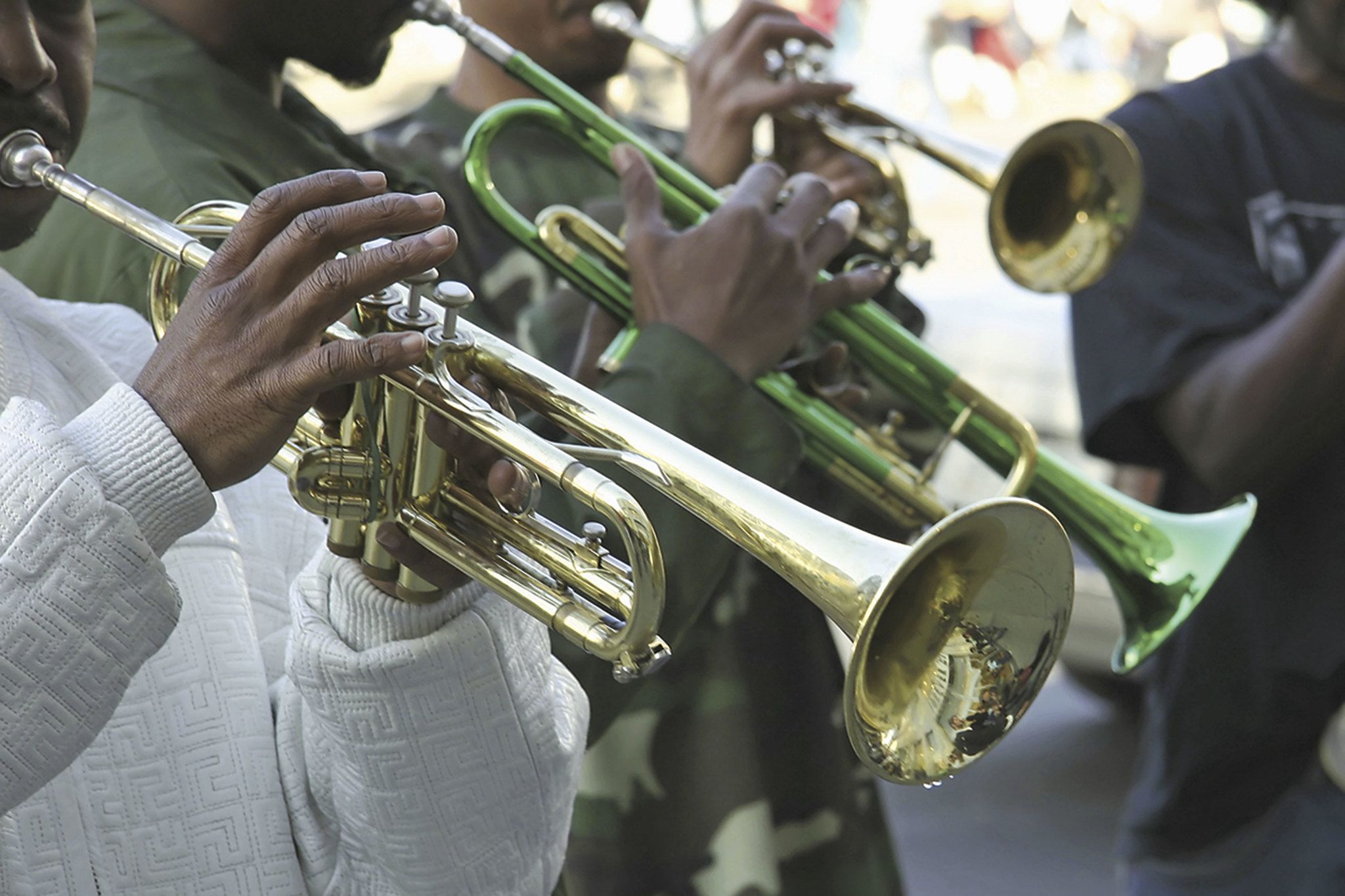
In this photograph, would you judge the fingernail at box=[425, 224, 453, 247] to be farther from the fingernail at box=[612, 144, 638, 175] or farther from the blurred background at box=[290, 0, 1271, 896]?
the blurred background at box=[290, 0, 1271, 896]

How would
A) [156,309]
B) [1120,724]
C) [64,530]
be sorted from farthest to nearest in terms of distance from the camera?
[1120,724]
[156,309]
[64,530]

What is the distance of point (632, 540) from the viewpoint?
1.27 metres

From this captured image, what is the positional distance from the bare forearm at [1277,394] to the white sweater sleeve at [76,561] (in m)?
1.80

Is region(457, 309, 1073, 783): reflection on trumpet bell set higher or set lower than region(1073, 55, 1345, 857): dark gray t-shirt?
higher

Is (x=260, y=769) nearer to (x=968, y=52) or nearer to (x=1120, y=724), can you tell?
(x=1120, y=724)

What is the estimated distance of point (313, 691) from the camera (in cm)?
132

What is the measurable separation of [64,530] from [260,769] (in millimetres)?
344

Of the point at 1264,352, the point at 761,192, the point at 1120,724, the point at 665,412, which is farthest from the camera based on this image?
the point at 1120,724

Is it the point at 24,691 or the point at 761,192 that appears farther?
the point at 761,192

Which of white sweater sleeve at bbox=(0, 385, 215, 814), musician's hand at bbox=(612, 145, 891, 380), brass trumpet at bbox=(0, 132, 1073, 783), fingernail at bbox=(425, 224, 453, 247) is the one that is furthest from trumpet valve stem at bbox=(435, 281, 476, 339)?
musician's hand at bbox=(612, 145, 891, 380)

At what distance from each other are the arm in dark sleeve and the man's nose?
1.74 meters

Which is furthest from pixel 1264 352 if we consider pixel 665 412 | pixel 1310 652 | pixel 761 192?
pixel 665 412

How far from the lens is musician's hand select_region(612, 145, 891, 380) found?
6.06ft

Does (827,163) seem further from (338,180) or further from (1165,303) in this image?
(338,180)
